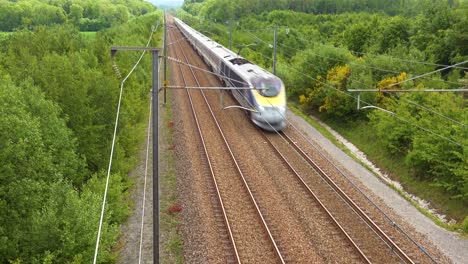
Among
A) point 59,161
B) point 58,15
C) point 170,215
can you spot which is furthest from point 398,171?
point 58,15

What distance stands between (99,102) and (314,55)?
A: 21.3 meters

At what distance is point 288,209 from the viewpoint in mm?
19922

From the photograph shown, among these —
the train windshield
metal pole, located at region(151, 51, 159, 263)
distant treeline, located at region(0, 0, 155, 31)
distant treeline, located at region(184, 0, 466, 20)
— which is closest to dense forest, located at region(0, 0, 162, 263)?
metal pole, located at region(151, 51, 159, 263)

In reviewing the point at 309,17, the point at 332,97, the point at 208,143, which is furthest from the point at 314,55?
the point at 309,17

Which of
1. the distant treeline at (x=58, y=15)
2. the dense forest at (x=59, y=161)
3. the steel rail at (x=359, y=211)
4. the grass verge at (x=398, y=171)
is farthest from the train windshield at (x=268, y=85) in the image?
the distant treeline at (x=58, y=15)

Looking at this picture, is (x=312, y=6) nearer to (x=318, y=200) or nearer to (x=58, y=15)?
(x=58, y=15)

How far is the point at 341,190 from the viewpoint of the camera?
21766 mm

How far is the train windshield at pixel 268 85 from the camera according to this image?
98.4 ft

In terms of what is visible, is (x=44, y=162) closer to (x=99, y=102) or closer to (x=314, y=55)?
(x=99, y=102)

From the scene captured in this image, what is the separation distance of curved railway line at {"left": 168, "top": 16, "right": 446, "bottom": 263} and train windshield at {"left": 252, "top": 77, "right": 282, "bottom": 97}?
2974 millimetres

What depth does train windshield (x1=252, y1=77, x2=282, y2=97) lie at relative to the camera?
1180 inches

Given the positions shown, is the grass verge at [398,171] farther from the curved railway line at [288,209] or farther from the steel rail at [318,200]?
the steel rail at [318,200]

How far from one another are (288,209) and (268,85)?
12347 mm

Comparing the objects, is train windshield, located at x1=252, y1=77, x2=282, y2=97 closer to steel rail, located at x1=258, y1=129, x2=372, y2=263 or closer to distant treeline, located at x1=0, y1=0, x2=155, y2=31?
steel rail, located at x1=258, y1=129, x2=372, y2=263
